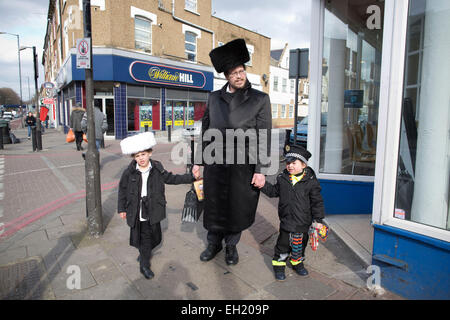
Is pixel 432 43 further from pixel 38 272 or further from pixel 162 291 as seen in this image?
pixel 38 272

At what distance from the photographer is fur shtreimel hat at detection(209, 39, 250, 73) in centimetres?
284

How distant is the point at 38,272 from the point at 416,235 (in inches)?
140

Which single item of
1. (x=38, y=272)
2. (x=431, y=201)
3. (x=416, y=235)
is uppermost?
(x=431, y=201)

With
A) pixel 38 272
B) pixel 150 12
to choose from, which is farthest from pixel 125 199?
pixel 150 12

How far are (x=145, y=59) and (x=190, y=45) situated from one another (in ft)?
13.4

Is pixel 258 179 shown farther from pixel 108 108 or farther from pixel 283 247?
pixel 108 108

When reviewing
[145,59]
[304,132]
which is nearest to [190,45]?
[145,59]

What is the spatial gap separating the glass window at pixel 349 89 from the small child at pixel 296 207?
1859 millimetres

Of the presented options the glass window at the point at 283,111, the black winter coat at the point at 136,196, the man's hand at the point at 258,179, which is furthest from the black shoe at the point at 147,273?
the glass window at the point at 283,111

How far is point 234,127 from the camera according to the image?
115 inches

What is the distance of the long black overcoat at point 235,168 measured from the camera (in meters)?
2.94

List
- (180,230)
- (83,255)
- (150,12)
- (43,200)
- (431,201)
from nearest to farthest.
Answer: (431,201) → (83,255) → (180,230) → (43,200) → (150,12)

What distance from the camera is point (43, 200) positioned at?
18.2 feet

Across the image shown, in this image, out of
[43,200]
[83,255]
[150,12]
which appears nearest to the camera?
[83,255]
